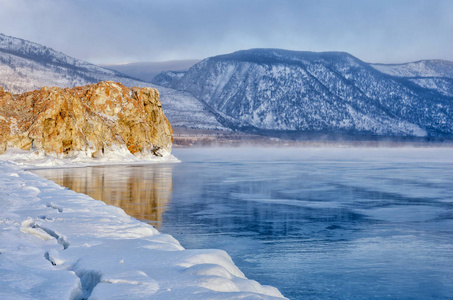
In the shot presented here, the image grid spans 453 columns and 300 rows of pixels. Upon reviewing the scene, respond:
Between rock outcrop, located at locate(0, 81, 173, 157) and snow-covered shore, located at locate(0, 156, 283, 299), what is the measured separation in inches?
1518

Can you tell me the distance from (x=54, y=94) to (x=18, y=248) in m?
47.1

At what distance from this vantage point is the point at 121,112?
64.6 meters

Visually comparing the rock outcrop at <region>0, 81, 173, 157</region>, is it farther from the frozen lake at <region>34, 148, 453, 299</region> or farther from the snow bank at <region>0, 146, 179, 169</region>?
the frozen lake at <region>34, 148, 453, 299</region>

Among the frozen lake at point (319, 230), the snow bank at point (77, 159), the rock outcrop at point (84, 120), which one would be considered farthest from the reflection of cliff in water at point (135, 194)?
the rock outcrop at point (84, 120)

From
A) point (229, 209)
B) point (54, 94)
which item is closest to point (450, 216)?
point (229, 209)

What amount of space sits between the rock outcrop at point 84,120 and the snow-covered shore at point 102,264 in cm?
3855

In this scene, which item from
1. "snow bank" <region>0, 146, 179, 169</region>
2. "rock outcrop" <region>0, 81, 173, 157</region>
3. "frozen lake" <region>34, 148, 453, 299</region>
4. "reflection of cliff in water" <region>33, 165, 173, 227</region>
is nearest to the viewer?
"frozen lake" <region>34, 148, 453, 299</region>

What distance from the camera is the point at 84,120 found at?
56406 mm

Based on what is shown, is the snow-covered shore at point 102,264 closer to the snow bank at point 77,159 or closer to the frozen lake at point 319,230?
the frozen lake at point 319,230

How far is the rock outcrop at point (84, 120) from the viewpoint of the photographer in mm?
49125

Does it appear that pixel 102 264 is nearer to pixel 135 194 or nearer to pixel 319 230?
pixel 319 230

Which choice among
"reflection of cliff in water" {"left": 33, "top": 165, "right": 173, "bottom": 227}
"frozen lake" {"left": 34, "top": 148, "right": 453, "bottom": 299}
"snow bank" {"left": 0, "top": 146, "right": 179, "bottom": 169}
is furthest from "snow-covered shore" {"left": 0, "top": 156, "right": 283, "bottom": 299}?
"snow bank" {"left": 0, "top": 146, "right": 179, "bottom": 169}

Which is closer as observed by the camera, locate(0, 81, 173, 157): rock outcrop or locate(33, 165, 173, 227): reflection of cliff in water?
locate(33, 165, 173, 227): reflection of cliff in water

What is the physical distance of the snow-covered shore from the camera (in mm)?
6727
